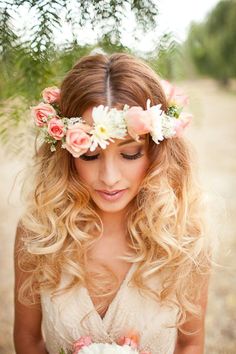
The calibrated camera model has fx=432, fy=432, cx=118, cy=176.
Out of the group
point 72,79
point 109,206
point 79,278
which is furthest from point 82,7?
point 79,278

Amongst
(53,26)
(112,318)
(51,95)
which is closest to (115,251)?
(112,318)

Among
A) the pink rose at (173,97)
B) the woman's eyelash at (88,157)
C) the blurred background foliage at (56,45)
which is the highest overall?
the blurred background foliage at (56,45)

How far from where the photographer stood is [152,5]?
1910 mm

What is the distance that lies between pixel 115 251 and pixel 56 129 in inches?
29.9

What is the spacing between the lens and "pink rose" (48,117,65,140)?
1896mm

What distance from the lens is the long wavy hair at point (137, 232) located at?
2162mm

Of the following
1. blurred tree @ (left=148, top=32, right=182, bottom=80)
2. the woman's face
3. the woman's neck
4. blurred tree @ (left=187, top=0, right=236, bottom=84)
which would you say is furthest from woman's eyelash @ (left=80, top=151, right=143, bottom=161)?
blurred tree @ (left=187, top=0, right=236, bottom=84)

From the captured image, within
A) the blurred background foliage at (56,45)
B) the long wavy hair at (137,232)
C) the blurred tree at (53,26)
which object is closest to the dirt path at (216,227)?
the long wavy hair at (137,232)

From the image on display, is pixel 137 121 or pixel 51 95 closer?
pixel 137 121

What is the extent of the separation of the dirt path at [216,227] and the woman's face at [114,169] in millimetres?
634

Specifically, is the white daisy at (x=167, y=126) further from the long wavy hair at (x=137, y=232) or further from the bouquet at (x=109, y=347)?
the bouquet at (x=109, y=347)

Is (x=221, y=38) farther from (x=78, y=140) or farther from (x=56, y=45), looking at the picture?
(x=78, y=140)

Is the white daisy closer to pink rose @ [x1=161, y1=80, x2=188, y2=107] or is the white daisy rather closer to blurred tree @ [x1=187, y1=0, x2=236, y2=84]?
pink rose @ [x1=161, y1=80, x2=188, y2=107]

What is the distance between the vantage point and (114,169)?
187 cm
